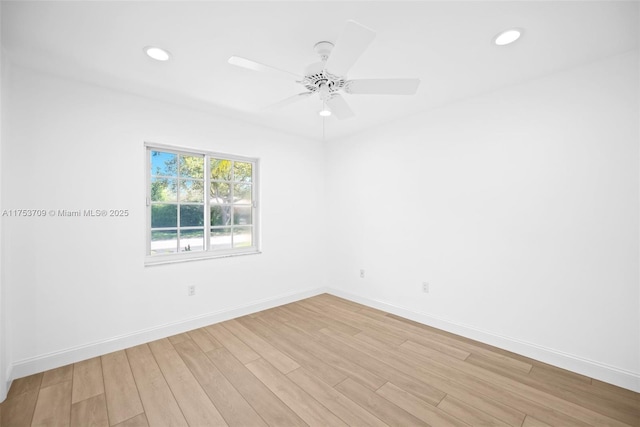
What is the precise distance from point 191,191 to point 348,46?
2562 millimetres

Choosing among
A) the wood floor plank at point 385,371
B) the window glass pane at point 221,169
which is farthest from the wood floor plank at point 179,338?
the window glass pane at point 221,169

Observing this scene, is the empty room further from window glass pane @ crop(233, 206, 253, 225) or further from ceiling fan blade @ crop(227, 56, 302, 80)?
window glass pane @ crop(233, 206, 253, 225)

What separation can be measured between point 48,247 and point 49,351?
2.86 ft

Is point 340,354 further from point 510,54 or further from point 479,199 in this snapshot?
point 510,54

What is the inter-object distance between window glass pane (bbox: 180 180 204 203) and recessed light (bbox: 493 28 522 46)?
3.16 metres

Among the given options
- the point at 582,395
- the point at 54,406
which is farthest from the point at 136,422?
the point at 582,395

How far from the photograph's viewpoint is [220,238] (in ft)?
11.6

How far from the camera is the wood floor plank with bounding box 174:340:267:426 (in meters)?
1.78

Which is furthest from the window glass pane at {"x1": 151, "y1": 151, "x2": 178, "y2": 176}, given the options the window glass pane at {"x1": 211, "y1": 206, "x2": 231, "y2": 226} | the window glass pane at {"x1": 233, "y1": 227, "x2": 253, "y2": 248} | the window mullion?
the window glass pane at {"x1": 233, "y1": 227, "x2": 253, "y2": 248}

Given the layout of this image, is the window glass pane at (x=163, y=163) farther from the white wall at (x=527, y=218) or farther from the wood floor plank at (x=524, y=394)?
the wood floor plank at (x=524, y=394)

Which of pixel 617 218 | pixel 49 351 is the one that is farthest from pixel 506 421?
pixel 49 351

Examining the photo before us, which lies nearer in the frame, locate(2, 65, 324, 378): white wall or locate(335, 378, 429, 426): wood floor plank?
locate(335, 378, 429, 426): wood floor plank

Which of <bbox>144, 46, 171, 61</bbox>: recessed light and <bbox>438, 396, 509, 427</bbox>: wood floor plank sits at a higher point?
<bbox>144, 46, 171, 61</bbox>: recessed light

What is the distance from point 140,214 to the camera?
9.23ft
